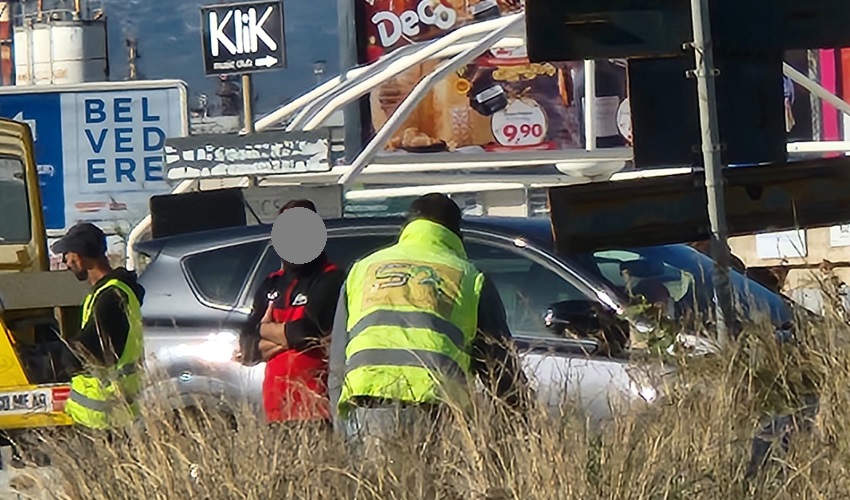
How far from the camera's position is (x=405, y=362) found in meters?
5.95

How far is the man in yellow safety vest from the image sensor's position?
5.87 meters

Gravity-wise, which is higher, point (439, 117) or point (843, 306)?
point (439, 117)

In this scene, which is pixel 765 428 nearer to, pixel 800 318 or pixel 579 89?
pixel 800 318

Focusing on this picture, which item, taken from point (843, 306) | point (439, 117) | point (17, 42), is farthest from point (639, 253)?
point (17, 42)

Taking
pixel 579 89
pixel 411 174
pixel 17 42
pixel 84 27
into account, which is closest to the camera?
pixel 411 174

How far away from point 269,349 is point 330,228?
89.0 inches

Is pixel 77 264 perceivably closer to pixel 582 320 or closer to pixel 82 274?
pixel 82 274

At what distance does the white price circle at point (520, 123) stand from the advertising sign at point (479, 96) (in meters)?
0.02

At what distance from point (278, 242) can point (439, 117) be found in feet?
60.3

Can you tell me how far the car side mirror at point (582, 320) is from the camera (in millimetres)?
7848

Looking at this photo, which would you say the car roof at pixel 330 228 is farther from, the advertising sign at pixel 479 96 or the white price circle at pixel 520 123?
the white price circle at pixel 520 123

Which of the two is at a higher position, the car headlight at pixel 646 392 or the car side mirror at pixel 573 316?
the car side mirror at pixel 573 316

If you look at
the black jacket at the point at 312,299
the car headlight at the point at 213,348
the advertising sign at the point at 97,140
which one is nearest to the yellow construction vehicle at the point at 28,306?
the car headlight at the point at 213,348

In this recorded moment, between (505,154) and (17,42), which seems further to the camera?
(17,42)
